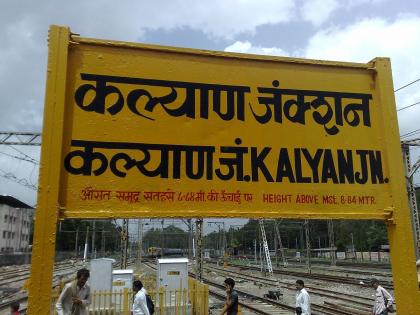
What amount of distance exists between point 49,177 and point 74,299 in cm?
370

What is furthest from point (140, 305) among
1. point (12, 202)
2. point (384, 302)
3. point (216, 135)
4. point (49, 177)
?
point (12, 202)

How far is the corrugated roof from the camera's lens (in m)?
69.8

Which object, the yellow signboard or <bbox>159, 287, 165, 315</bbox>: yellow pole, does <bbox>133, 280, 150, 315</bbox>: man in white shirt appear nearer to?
<bbox>159, 287, 165, 315</bbox>: yellow pole

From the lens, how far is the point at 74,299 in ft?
19.4

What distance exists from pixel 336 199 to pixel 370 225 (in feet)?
235

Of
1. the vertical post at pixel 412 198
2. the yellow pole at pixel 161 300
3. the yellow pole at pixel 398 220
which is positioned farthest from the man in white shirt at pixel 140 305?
the vertical post at pixel 412 198

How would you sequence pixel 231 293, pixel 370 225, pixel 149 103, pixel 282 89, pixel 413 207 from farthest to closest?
pixel 370 225 → pixel 413 207 → pixel 231 293 → pixel 282 89 → pixel 149 103

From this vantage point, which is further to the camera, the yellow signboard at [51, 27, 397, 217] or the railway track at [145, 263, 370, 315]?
the railway track at [145, 263, 370, 315]

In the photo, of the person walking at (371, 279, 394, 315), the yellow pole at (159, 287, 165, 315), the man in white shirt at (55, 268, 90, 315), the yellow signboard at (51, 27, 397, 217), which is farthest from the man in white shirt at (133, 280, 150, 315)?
the yellow signboard at (51, 27, 397, 217)

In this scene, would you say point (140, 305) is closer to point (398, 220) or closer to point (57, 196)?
point (57, 196)

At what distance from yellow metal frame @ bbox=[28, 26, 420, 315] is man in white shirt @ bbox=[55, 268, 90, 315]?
11.4ft

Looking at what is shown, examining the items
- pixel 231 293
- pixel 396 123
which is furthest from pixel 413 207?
pixel 396 123

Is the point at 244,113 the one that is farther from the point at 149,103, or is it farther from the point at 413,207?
the point at 413,207

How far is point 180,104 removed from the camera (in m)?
3.28
